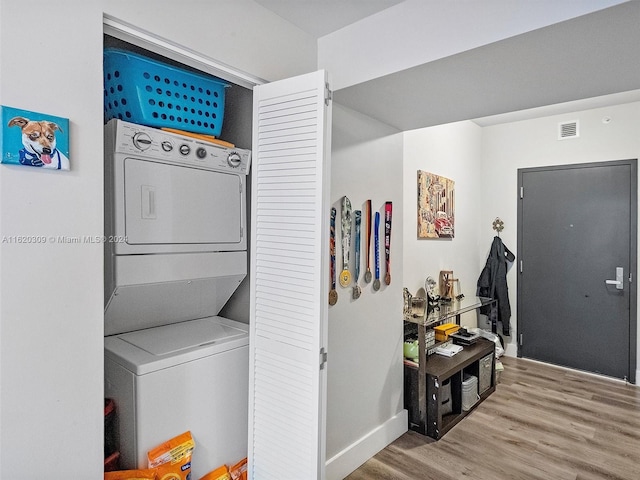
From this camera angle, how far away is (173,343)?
1.71m

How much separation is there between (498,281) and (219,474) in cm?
353

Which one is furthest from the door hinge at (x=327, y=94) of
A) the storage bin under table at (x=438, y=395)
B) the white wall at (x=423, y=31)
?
the storage bin under table at (x=438, y=395)

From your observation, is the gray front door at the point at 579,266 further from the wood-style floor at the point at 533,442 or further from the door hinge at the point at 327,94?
the door hinge at the point at 327,94

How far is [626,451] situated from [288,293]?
2531mm

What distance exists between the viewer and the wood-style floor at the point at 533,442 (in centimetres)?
229

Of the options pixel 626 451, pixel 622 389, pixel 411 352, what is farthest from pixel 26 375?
pixel 622 389

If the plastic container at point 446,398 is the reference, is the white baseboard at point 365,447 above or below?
below

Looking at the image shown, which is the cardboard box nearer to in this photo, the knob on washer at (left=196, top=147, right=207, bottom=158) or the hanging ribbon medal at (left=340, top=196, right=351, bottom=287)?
the hanging ribbon medal at (left=340, top=196, right=351, bottom=287)

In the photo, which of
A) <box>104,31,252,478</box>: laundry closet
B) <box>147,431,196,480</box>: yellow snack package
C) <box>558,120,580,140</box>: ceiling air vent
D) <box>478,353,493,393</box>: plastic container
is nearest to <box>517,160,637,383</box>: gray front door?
<box>558,120,580,140</box>: ceiling air vent

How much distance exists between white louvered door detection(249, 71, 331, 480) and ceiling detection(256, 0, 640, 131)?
19.4 inches

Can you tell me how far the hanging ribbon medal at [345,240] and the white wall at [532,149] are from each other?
285 centimetres

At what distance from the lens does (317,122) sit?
4.87 ft

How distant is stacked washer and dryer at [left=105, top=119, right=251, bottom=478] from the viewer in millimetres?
1495

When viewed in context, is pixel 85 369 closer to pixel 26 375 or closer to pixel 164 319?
pixel 26 375
